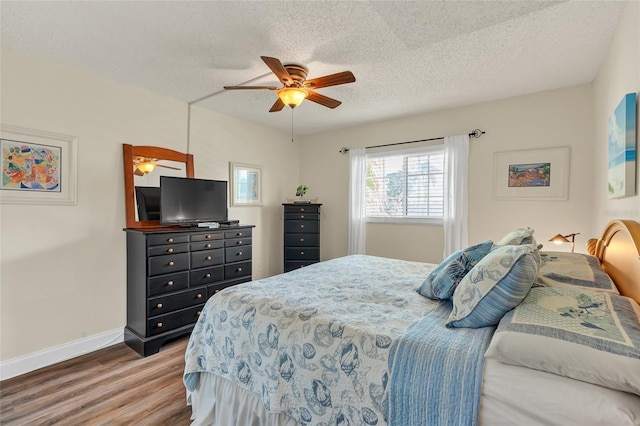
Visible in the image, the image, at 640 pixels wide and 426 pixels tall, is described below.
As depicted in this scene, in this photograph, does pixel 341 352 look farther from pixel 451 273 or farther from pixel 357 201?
pixel 357 201

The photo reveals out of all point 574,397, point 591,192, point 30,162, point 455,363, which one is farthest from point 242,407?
point 591,192

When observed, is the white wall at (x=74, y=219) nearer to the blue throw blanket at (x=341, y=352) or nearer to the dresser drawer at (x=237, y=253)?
A: the dresser drawer at (x=237, y=253)

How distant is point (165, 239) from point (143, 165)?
3.13 feet

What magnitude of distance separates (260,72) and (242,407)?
259 cm

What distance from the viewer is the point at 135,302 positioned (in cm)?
297

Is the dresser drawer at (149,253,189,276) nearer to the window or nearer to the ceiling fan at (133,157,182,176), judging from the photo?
the ceiling fan at (133,157,182,176)

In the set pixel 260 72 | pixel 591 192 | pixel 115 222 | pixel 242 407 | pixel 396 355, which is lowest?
pixel 242 407

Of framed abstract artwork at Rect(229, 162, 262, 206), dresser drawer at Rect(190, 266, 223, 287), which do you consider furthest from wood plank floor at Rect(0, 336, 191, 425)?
framed abstract artwork at Rect(229, 162, 262, 206)

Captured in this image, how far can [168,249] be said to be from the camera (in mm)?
2938

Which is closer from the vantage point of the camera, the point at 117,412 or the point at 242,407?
the point at 242,407

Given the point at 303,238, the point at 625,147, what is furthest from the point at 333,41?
the point at 303,238

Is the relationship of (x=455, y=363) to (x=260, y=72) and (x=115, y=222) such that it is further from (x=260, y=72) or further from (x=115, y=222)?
(x=115, y=222)

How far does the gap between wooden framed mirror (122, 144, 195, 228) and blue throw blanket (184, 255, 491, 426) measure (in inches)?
73.6

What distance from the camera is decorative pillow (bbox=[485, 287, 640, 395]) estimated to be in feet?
2.96
